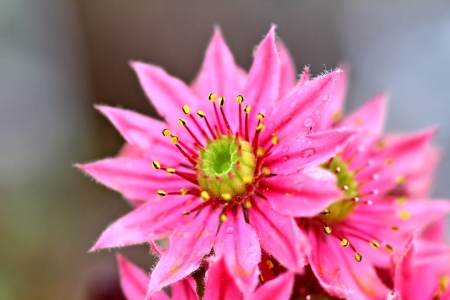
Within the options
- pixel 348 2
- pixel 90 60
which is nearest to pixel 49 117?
pixel 90 60

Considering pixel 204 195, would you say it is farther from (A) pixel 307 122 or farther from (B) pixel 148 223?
(A) pixel 307 122

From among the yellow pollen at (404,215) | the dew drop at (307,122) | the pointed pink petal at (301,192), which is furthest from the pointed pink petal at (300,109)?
the yellow pollen at (404,215)

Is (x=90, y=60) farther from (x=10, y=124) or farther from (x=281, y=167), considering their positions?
(x=281, y=167)

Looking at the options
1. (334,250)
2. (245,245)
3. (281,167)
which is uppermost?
(281,167)

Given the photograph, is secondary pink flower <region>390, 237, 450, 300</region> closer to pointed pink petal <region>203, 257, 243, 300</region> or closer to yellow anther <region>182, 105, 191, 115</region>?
pointed pink petal <region>203, 257, 243, 300</region>

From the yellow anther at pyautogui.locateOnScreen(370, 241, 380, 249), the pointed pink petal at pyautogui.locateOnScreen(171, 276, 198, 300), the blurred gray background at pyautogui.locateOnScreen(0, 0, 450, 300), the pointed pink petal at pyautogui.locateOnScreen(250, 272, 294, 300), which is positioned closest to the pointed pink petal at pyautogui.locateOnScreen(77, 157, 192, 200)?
the pointed pink petal at pyautogui.locateOnScreen(171, 276, 198, 300)

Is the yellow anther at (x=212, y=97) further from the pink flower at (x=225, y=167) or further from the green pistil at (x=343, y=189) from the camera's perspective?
the green pistil at (x=343, y=189)

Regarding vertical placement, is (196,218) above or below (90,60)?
below
